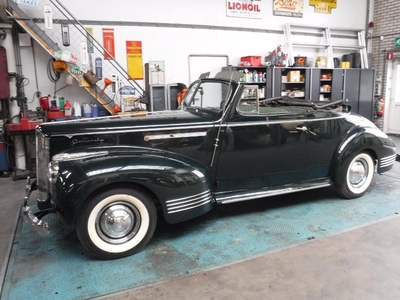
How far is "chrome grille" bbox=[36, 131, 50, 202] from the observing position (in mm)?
2861

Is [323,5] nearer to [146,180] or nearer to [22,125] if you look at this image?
[22,125]

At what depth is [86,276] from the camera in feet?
8.08

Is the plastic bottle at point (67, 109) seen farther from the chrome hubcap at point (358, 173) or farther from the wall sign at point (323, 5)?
the wall sign at point (323, 5)

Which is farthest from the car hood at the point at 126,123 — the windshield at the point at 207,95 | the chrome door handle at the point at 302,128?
the chrome door handle at the point at 302,128

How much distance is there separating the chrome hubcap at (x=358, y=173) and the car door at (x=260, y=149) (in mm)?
741

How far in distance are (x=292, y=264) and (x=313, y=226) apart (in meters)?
0.81

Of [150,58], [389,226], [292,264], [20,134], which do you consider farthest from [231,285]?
[150,58]

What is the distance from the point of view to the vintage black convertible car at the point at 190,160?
2.63 metres

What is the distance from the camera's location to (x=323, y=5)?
30.0 feet

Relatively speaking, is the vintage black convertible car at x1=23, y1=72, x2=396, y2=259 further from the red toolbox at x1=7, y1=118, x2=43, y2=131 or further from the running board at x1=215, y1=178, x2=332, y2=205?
the red toolbox at x1=7, y1=118, x2=43, y2=131

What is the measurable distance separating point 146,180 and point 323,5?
8600 millimetres

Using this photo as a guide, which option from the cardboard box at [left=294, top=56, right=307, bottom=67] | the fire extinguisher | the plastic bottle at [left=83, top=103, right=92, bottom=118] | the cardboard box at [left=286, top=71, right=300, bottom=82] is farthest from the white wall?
the fire extinguisher

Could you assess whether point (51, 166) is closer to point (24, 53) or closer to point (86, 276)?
point (86, 276)

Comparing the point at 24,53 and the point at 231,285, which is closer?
the point at 231,285
